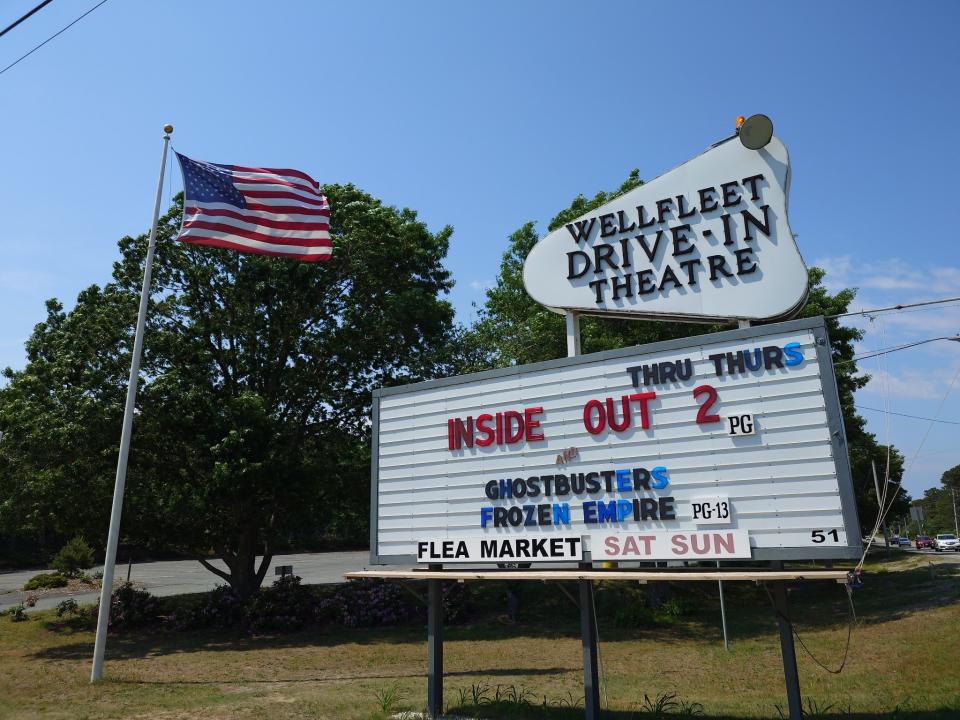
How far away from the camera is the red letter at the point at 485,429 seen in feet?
34.2

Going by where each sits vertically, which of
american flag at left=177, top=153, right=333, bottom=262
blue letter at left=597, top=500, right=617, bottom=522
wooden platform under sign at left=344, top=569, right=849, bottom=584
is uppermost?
american flag at left=177, top=153, right=333, bottom=262

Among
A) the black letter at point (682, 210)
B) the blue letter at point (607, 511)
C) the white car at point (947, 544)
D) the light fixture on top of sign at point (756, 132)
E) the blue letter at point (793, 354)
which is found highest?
the light fixture on top of sign at point (756, 132)

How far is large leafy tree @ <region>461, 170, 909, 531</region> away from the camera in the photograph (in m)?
24.8

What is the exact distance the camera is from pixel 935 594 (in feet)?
77.4

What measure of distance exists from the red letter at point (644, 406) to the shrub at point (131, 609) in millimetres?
20178

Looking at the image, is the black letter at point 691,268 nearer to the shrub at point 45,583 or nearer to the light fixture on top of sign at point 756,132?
the light fixture on top of sign at point 756,132

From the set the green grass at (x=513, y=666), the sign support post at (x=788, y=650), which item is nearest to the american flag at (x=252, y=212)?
the green grass at (x=513, y=666)

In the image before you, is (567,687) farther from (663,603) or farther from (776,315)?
(663,603)

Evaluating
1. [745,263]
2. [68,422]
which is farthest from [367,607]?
[745,263]

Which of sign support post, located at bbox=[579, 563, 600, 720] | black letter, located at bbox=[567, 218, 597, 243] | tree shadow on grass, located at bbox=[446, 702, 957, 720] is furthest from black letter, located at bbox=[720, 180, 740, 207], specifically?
tree shadow on grass, located at bbox=[446, 702, 957, 720]

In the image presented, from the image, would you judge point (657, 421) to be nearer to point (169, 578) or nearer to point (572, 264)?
point (572, 264)

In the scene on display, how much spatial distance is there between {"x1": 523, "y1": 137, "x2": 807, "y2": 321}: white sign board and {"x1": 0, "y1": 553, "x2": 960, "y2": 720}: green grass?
6.25m

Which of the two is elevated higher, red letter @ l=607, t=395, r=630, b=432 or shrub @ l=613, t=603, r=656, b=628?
red letter @ l=607, t=395, r=630, b=432

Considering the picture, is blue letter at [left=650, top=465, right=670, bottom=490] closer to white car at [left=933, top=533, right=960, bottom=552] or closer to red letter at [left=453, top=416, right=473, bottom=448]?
red letter at [left=453, top=416, right=473, bottom=448]
